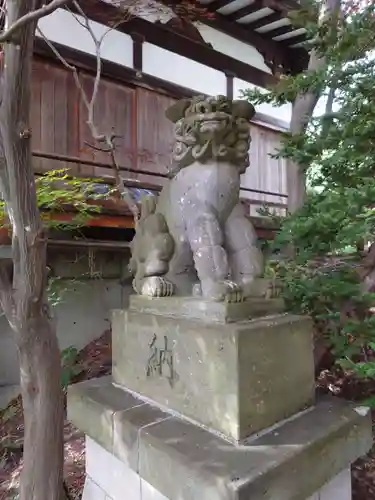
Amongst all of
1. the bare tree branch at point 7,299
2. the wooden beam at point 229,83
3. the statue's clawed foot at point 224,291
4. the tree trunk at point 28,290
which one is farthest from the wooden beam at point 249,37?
the statue's clawed foot at point 224,291

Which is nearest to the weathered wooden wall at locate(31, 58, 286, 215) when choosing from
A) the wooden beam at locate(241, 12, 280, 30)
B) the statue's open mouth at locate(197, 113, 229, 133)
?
the wooden beam at locate(241, 12, 280, 30)

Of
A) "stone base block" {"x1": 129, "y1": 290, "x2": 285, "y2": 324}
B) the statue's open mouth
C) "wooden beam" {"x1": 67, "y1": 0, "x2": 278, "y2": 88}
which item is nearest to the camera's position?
"stone base block" {"x1": 129, "y1": 290, "x2": 285, "y2": 324}

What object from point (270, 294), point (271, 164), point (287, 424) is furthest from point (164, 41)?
point (287, 424)

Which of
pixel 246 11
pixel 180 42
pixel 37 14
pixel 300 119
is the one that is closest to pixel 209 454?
pixel 37 14

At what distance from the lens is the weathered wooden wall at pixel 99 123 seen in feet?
15.4

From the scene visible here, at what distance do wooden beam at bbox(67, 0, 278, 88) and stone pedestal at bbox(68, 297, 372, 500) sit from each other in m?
3.94

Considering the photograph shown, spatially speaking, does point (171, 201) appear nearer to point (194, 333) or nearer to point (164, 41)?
point (194, 333)

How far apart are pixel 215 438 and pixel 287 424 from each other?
0.30m

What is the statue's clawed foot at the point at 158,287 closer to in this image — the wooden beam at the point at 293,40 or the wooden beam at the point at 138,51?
the wooden beam at the point at 138,51

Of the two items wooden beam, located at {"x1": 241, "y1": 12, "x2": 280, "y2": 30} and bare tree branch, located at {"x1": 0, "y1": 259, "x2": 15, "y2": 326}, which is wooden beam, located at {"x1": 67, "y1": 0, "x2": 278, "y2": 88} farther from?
bare tree branch, located at {"x1": 0, "y1": 259, "x2": 15, "y2": 326}

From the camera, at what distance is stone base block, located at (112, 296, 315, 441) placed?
138 centimetres

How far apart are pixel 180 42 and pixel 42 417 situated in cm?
526

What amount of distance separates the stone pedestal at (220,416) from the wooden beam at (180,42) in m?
3.94

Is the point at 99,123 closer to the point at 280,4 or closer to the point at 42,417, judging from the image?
the point at 280,4
